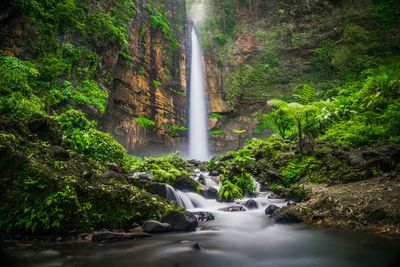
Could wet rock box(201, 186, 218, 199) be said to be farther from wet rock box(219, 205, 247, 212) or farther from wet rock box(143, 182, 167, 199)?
wet rock box(143, 182, 167, 199)

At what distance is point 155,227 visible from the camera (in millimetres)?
5902

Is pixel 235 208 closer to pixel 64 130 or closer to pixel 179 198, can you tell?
pixel 179 198

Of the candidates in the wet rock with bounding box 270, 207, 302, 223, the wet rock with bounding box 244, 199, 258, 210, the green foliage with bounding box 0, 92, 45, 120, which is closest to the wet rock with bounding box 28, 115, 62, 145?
the green foliage with bounding box 0, 92, 45, 120

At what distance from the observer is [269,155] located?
14.1 m

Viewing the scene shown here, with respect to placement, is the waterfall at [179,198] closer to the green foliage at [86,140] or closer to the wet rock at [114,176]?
the wet rock at [114,176]

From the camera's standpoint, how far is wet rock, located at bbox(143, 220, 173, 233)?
5.88 meters

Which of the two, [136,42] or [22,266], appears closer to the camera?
[22,266]

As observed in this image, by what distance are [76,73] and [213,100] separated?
14069 millimetres

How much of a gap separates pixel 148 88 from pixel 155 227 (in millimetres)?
17707

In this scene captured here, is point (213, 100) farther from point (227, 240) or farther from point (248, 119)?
point (227, 240)

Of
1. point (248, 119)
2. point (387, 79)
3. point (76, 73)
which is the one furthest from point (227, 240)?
point (248, 119)

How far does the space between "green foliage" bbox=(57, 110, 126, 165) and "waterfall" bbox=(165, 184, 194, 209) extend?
9.17ft

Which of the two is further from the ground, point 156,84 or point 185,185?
point 156,84

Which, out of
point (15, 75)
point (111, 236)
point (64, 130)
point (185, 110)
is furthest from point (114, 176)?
point (185, 110)
